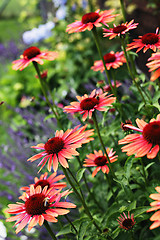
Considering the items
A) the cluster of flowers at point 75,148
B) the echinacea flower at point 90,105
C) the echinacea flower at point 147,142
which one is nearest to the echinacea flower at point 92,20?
the cluster of flowers at point 75,148

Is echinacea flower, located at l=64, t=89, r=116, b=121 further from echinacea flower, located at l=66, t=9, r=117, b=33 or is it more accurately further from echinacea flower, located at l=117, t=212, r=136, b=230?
echinacea flower, located at l=117, t=212, r=136, b=230

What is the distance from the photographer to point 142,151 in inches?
30.9

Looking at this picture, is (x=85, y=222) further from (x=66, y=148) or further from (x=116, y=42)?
(x=116, y=42)

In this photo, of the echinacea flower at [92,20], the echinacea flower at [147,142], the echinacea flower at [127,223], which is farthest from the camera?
the echinacea flower at [92,20]

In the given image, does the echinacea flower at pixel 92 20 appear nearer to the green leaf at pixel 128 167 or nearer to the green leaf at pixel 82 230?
the green leaf at pixel 128 167

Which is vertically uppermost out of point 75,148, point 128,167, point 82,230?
point 75,148

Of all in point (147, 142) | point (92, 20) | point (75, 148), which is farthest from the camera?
point (92, 20)

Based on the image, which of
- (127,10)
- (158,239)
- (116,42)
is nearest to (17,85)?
(116,42)

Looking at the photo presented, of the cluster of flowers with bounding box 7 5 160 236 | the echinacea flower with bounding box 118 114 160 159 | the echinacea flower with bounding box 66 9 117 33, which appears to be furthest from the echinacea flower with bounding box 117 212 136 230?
the echinacea flower with bounding box 66 9 117 33

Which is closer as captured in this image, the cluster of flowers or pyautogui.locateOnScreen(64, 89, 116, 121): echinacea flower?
the cluster of flowers

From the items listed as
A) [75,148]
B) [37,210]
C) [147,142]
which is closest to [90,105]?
[75,148]

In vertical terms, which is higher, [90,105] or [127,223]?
[90,105]

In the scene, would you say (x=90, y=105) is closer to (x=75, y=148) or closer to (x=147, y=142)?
(x=75, y=148)

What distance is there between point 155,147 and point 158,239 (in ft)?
1.24
